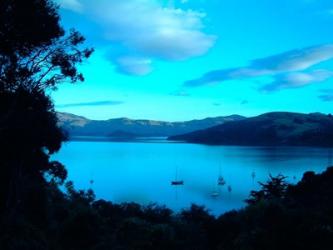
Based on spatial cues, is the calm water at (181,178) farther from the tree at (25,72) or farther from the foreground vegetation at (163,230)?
the tree at (25,72)

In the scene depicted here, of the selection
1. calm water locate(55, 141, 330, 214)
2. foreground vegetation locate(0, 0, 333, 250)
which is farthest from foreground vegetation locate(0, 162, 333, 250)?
calm water locate(55, 141, 330, 214)

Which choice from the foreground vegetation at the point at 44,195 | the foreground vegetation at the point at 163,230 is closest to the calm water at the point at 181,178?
the foreground vegetation at the point at 163,230

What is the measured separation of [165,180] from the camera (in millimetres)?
119688

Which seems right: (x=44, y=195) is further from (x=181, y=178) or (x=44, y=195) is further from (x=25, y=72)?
(x=181, y=178)

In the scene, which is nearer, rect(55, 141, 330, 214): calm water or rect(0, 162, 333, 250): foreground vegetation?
rect(0, 162, 333, 250): foreground vegetation

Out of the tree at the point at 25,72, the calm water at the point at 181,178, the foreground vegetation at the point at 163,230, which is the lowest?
the calm water at the point at 181,178

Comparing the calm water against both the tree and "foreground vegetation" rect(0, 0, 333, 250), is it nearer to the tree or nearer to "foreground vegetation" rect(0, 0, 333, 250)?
"foreground vegetation" rect(0, 0, 333, 250)

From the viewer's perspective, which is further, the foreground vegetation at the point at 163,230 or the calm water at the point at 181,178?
the calm water at the point at 181,178

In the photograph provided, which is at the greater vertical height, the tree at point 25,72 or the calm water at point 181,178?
the tree at point 25,72

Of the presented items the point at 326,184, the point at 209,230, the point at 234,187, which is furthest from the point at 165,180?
the point at 209,230

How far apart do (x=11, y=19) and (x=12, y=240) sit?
300 inches

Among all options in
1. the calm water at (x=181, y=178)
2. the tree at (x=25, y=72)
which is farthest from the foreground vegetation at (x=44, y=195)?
the calm water at (x=181, y=178)

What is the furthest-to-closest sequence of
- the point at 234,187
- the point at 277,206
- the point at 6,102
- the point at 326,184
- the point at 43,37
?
the point at 234,187 < the point at 326,184 < the point at 277,206 < the point at 6,102 < the point at 43,37

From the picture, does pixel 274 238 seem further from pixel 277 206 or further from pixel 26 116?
pixel 26 116
